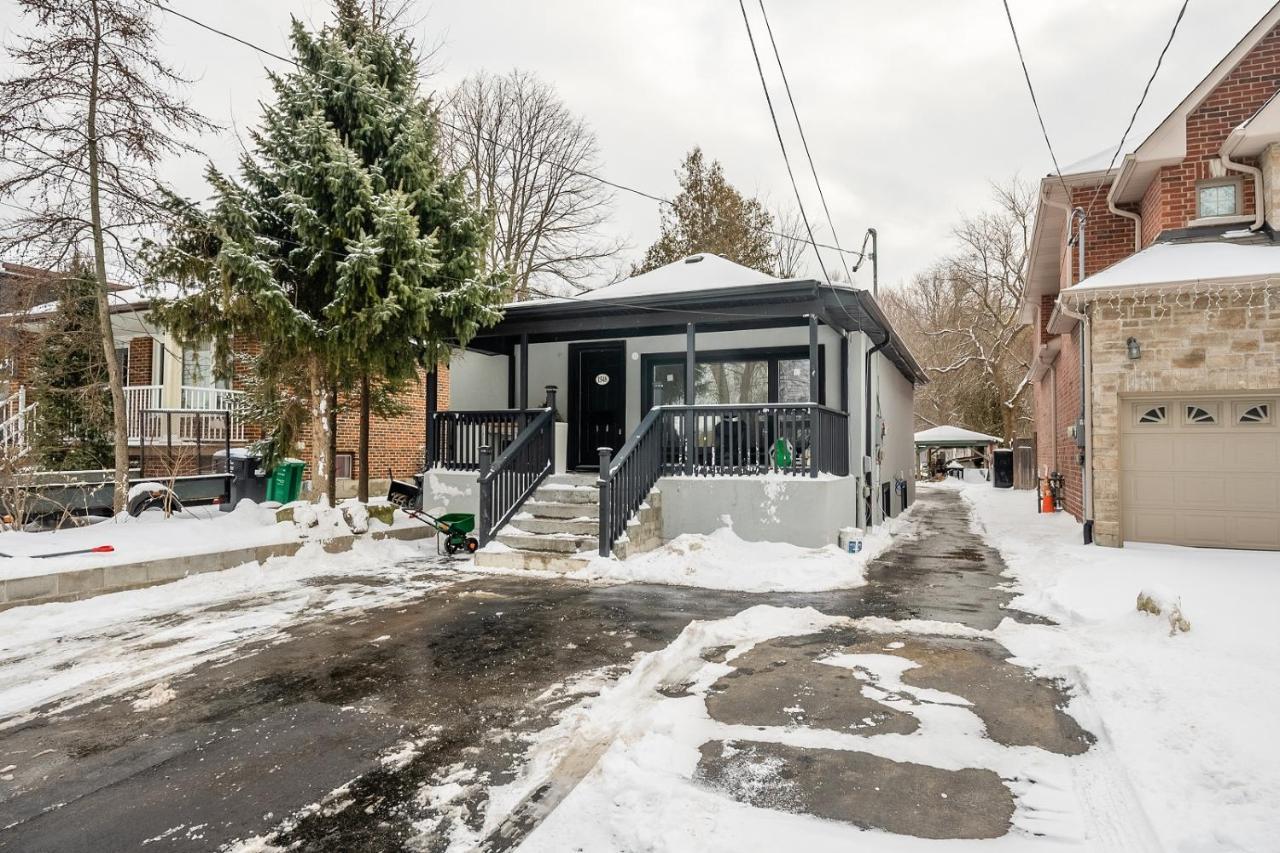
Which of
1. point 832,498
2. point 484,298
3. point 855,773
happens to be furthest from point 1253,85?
point 855,773

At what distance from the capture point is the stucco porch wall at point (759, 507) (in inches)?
344

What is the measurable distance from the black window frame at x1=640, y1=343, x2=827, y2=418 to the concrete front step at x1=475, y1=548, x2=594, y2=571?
12.3 feet

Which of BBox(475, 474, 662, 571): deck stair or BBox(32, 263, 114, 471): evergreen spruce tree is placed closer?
BBox(475, 474, 662, 571): deck stair

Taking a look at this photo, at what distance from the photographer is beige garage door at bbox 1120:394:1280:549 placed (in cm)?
845

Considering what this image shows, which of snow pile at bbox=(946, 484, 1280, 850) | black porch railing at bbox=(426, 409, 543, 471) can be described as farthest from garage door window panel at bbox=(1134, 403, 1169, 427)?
black porch railing at bbox=(426, 409, 543, 471)

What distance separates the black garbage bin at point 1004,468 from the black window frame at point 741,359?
57.7ft

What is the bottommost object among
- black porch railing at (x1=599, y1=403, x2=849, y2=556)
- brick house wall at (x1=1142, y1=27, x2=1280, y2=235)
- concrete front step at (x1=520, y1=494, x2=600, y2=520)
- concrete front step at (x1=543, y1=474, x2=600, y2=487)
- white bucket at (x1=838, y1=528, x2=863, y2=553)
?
white bucket at (x1=838, y1=528, x2=863, y2=553)

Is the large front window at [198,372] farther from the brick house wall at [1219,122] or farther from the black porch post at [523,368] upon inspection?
the brick house wall at [1219,122]

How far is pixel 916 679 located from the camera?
4246 millimetres

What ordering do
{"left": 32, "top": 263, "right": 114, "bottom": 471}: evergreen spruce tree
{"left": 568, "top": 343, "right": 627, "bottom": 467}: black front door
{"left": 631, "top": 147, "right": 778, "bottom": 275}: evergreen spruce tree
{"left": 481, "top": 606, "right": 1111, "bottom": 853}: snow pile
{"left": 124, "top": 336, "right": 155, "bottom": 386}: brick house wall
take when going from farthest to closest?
{"left": 631, "top": 147, "right": 778, "bottom": 275}: evergreen spruce tree → {"left": 124, "top": 336, "right": 155, "bottom": 386}: brick house wall → {"left": 32, "top": 263, "right": 114, "bottom": 471}: evergreen spruce tree → {"left": 568, "top": 343, "right": 627, "bottom": 467}: black front door → {"left": 481, "top": 606, "right": 1111, "bottom": 853}: snow pile

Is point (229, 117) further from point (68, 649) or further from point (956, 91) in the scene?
point (956, 91)

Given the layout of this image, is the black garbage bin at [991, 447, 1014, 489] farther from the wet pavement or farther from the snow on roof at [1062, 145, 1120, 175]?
the wet pavement

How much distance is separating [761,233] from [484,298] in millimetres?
18894

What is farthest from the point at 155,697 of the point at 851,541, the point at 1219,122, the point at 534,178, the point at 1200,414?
the point at 534,178
